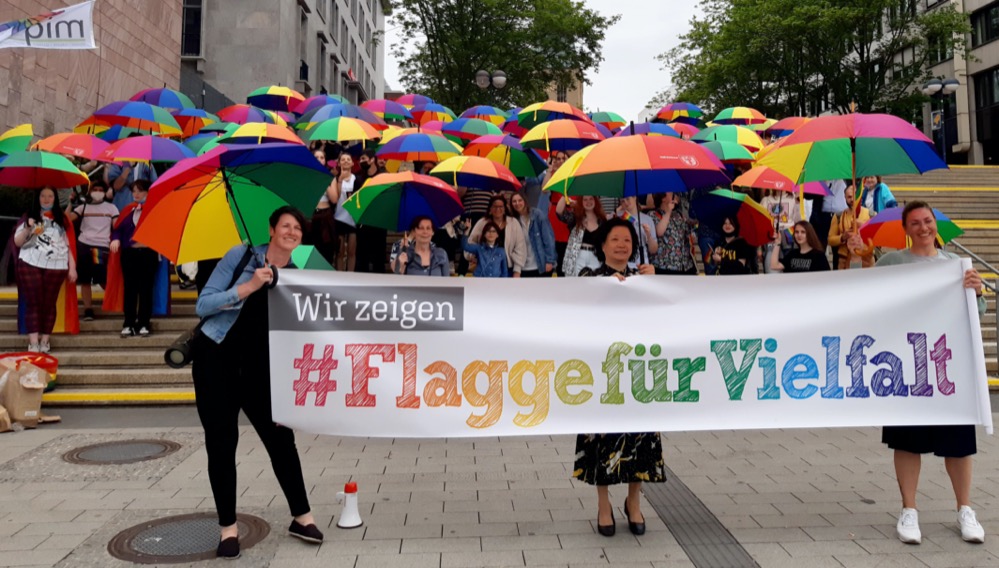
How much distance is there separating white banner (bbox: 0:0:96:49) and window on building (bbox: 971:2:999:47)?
43.0 meters

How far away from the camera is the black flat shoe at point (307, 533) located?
178 inches

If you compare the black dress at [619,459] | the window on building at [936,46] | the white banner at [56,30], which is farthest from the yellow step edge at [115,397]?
the window on building at [936,46]

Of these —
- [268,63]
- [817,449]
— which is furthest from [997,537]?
[268,63]

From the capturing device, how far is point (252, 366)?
448cm

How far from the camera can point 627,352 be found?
15.6 ft

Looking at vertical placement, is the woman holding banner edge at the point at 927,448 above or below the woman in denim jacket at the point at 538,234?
below

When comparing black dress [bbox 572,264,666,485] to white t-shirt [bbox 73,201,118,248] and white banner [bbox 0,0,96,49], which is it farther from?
white banner [bbox 0,0,96,49]

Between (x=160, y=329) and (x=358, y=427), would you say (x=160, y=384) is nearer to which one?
(x=160, y=329)

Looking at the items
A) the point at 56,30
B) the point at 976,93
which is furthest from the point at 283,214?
the point at 976,93

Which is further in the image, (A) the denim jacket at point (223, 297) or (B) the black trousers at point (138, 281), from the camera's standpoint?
(B) the black trousers at point (138, 281)

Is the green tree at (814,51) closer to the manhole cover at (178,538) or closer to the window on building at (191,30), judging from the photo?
the window on building at (191,30)

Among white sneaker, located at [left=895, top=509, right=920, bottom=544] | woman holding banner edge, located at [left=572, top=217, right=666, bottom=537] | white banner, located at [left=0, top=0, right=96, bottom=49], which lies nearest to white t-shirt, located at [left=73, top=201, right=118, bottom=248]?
white banner, located at [left=0, top=0, right=96, bottom=49]

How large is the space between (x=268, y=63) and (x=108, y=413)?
2581 centimetres

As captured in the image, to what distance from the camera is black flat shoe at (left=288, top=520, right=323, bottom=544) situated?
4.51m
